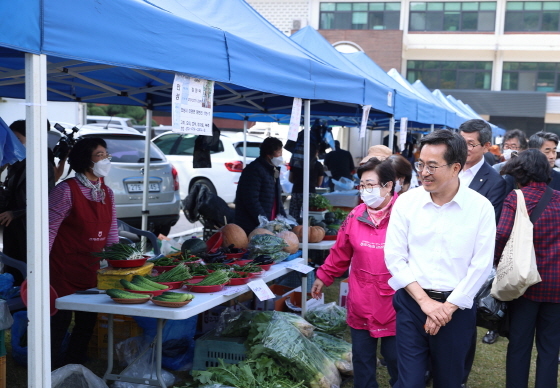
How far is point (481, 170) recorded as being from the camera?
4.31 m

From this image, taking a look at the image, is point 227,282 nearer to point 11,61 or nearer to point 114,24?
point 114,24

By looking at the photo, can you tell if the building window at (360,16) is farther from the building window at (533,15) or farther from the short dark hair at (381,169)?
the short dark hair at (381,169)

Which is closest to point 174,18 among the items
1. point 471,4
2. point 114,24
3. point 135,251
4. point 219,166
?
point 114,24

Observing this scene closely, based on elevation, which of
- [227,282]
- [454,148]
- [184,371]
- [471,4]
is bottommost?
[184,371]

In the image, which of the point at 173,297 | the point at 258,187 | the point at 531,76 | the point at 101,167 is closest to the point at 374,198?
the point at 173,297

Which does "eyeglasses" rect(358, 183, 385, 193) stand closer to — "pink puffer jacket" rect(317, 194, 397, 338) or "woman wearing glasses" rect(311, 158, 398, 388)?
"woman wearing glasses" rect(311, 158, 398, 388)

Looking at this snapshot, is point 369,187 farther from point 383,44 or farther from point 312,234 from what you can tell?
point 383,44

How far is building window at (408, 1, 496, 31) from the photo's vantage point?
3738cm

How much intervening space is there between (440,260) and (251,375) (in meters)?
1.57

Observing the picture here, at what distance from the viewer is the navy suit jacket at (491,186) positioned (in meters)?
4.20

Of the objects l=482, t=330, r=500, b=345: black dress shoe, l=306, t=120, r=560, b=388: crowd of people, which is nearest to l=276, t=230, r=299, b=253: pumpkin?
l=306, t=120, r=560, b=388: crowd of people

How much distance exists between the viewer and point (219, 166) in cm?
1455

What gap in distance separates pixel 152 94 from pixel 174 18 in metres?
3.64

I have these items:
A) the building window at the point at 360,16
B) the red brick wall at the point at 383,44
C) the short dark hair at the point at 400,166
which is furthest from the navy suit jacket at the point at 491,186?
the building window at the point at 360,16
